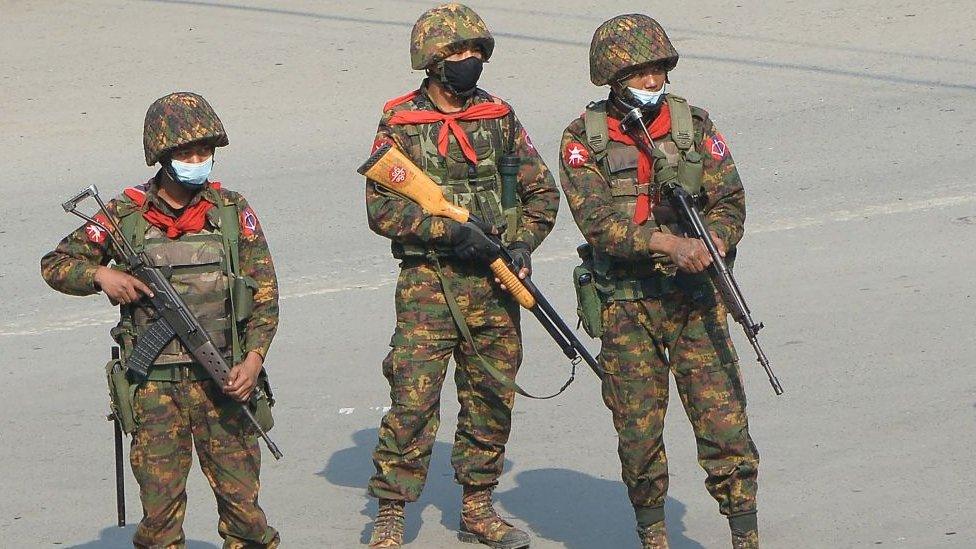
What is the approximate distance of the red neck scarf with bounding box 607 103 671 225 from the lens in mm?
6395

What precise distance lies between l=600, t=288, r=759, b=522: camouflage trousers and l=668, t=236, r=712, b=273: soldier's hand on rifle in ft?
0.91

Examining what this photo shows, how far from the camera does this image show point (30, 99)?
47.8 feet

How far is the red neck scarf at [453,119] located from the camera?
680cm

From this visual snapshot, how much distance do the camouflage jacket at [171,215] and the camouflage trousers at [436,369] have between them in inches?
34.9

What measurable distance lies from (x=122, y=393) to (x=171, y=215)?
624mm

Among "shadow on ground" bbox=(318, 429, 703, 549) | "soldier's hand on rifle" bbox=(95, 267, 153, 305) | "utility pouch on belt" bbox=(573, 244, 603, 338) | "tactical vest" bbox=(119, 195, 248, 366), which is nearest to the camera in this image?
"soldier's hand on rifle" bbox=(95, 267, 153, 305)

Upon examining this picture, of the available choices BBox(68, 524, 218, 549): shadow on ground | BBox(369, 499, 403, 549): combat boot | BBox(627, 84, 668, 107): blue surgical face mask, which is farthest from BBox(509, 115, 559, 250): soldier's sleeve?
BBox(68, 524, 218, 549): shadow on ground

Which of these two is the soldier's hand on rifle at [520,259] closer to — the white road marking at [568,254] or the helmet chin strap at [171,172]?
the helmet chin strap at [171,172]

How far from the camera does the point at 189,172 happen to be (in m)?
5.92

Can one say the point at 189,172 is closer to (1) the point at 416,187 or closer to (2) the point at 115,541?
(1) the point at 416,187

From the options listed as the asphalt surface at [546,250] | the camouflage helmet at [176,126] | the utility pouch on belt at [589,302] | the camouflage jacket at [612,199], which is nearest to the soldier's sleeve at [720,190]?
the camouflage jacket at [612,199]

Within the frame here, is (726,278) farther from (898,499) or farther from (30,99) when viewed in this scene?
(30,99)

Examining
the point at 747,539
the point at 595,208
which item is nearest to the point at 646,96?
the point at 595,208

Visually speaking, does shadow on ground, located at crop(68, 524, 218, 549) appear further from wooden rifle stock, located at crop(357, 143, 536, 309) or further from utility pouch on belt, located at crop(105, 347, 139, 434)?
wooden rifle stock, located at crop(357, 143, 536, 309)
